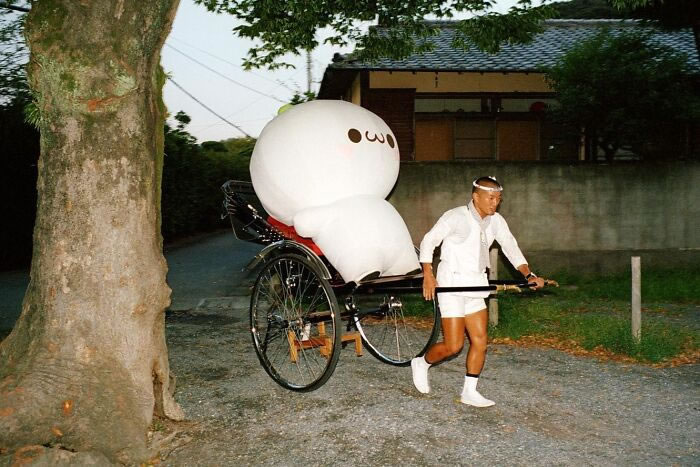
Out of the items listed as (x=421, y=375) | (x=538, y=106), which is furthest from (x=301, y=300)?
(x=538, y=106)

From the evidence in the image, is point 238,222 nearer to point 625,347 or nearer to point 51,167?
point 51,167

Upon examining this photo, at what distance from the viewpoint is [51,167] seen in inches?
153

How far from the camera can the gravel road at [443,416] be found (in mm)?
3881

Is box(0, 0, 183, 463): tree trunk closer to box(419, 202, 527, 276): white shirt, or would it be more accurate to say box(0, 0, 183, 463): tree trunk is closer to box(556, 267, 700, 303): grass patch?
box(419, 202, 527, 276): white shirt

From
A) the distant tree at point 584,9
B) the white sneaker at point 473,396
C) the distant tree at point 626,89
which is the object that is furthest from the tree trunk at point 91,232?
the distant tree at point 584,9

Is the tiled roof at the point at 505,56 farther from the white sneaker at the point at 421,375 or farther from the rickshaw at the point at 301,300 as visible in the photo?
the white sneaker at the point at 421,375

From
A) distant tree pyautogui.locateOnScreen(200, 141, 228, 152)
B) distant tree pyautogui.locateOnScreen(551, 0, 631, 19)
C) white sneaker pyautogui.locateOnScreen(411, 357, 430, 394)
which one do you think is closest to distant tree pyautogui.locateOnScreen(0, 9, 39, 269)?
white sneaker pyautogui.locateOnScreen(411, 357, 430, 394)

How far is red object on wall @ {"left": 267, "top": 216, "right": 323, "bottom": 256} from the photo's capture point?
528cm

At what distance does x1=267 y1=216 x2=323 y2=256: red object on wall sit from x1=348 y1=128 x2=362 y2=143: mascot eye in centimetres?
93

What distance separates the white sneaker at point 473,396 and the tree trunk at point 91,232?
231 cm

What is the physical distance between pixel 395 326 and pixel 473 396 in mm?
1439

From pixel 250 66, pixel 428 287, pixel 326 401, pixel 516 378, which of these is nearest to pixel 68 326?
pixel 326 401

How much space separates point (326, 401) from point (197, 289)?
6585 millimetres

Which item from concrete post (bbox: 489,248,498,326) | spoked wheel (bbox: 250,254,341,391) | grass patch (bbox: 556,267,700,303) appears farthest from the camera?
grass patch (bbox: 556,267,700,303)
